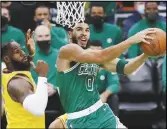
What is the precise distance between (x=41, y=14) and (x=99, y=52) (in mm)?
2878

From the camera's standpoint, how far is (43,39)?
26.5ft

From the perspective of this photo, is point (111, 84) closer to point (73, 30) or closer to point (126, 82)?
point (126, 82)

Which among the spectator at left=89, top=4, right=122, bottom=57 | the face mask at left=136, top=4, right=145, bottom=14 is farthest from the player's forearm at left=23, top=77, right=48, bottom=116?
the face mask at left=136, top=4, right=145, bottom=14

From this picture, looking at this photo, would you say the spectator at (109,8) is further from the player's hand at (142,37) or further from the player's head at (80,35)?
the player's hand at (142,37)

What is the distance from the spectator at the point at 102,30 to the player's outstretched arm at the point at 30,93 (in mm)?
2422

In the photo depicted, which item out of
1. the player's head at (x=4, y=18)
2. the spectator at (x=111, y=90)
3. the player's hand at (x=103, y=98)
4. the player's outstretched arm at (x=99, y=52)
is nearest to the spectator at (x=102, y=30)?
the spectator at (x=111, y=90)

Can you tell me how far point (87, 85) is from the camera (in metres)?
6.30

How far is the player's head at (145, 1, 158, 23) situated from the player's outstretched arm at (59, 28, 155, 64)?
2.73 m

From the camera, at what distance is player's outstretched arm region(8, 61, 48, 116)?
19.3 ft

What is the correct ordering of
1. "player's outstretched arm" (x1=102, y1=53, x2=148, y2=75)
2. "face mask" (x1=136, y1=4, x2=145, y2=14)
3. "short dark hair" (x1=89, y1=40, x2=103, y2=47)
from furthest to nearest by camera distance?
1. "face mask" (x1=136, y1=4, x2=145, y2=14)
2. "short dark hair" (x1=89, y1=40, x2=103, y2=47)
3. "player's outstretched arm" (x1=102, y1=53, x2=148, y2=75)

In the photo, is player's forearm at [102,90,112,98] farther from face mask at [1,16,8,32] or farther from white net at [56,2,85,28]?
face mask at [1,16,8,32]

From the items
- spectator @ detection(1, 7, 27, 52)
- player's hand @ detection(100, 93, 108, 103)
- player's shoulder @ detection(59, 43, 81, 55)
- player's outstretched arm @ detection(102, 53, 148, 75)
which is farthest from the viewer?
spectator @ detection(1, 7, 27, 52)

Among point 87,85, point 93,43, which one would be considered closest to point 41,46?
point 93,43

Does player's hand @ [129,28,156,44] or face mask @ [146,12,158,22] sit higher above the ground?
player's hand @ [129,28,156,44]
